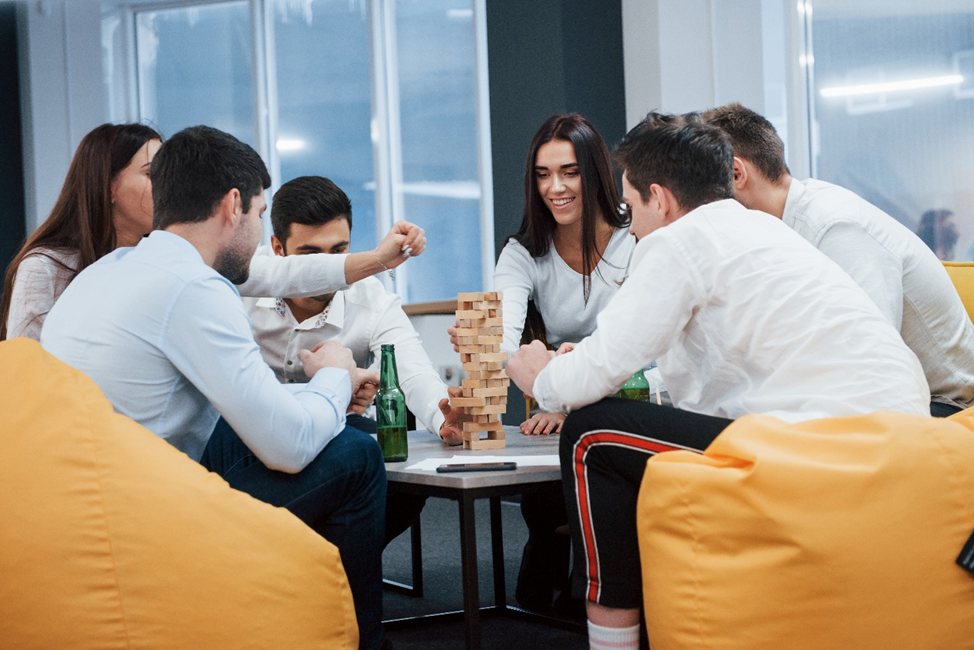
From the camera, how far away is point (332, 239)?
8.87 feet

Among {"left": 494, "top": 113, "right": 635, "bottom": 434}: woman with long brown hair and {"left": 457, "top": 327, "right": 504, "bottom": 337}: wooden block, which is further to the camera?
{"left": 494, "top": 113, "right": 635, "bottom": 434}: woman with long brown hair

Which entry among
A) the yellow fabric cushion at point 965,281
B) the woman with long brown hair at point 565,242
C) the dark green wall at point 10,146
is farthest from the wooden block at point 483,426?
the dark green wall at point 10,146

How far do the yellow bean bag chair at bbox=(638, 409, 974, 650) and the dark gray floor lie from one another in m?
1.23

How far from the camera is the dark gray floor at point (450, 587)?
2.66m

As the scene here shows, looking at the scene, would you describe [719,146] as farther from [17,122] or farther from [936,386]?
[17,122]

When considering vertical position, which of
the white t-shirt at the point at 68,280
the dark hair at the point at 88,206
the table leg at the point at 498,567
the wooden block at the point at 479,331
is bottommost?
the table leg at the point at 498,567

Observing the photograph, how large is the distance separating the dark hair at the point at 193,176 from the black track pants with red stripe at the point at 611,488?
84 cm

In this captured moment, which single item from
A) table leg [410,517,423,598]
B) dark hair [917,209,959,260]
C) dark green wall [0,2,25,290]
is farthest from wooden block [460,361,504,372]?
dark green wall [0,2,25,290]

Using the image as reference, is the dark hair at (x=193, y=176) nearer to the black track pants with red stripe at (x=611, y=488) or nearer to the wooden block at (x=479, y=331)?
the wooden block at (x=479, y=331)

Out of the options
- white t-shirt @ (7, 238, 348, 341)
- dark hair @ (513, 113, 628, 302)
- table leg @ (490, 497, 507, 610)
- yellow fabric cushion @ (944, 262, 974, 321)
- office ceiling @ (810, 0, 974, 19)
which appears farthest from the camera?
office ceiling @ (810, 0, 974, 19)

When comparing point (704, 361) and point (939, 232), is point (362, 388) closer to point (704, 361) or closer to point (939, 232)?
point (704, 361)

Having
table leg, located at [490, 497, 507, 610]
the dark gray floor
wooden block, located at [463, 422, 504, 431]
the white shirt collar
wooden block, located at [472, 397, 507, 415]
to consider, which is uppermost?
the white shirt collar

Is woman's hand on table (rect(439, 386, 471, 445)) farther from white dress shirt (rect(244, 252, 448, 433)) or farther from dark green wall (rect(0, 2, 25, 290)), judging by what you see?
dark green wall (rect(0, 2, 25, 290))

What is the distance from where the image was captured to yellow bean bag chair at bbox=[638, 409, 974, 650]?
135 cm
